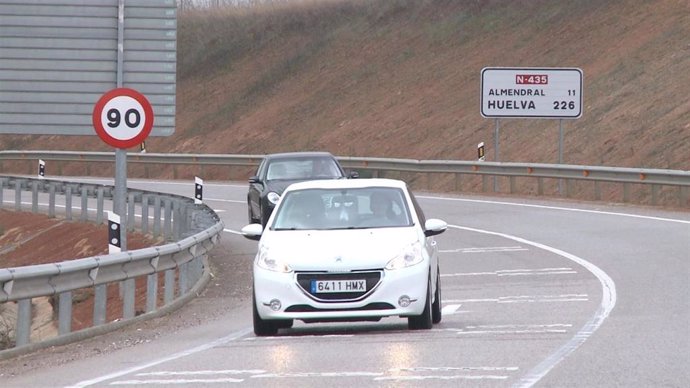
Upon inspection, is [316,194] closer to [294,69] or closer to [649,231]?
[649,231]

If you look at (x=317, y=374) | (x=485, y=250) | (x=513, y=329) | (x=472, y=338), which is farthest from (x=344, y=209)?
(x=485, y=250)

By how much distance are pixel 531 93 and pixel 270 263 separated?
30.5 meters

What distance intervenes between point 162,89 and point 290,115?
45.5 m

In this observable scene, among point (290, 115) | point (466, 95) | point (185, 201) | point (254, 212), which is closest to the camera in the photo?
point (185, 201)

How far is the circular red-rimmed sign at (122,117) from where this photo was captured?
17.0 m

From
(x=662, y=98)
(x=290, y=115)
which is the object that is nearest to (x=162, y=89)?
(x=662, y=98)

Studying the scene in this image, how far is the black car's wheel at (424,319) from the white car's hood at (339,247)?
45 centimetres

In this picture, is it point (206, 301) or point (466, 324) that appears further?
point (206, 301)

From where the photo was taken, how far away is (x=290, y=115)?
64625 mm

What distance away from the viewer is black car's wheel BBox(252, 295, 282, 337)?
14242 mm

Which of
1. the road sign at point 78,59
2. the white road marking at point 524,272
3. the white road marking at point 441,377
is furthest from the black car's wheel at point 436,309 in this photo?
the white road marking at point 524,272

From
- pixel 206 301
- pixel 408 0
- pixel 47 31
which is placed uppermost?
pixel 408 0

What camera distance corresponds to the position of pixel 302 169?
28.1m

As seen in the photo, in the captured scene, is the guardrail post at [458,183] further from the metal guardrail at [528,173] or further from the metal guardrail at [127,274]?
the metal guardrail at [127,274]
